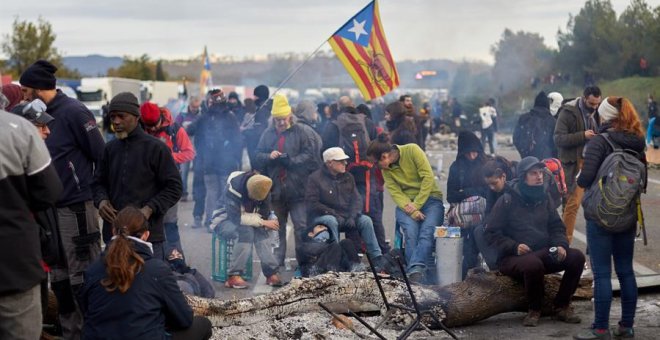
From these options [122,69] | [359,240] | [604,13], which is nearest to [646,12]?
[604,13]

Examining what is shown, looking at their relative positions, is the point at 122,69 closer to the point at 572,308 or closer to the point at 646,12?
the point at 646,12

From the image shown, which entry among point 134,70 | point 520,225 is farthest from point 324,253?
point 134,70

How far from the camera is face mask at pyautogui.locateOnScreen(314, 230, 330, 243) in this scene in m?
9.20

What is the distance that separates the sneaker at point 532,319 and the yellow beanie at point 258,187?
2922mm

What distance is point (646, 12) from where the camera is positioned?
125 feet

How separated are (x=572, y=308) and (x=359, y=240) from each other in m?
2.57

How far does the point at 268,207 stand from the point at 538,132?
449 cm

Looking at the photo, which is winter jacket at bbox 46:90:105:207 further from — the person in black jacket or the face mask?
the face mask

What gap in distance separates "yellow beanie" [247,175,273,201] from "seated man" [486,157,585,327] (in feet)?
7.64

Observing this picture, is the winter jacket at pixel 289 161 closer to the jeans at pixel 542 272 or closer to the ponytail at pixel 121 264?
the jeans at pixel 542 272

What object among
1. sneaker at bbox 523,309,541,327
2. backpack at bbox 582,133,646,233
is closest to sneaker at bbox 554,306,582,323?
sneaker at bbox 523,309,541,327

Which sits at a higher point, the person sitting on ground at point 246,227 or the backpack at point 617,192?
the backpack at point 617,192

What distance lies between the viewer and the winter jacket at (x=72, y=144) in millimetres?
6715

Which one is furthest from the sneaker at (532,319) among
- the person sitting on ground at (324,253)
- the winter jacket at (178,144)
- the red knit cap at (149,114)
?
the winter jacket at (178,144)
